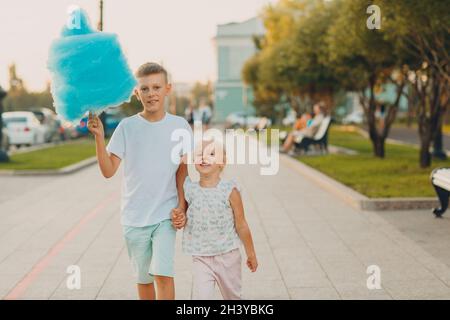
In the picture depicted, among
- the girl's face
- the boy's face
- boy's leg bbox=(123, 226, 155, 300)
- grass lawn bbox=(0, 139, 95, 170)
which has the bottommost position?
grass lawn bbox=(0, 139, 95, 170)

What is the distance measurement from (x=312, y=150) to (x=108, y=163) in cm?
2117

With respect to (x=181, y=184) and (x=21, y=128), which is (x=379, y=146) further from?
Result: (x=181, y=184)

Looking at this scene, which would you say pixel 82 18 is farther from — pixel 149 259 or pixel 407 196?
pixel 407 196

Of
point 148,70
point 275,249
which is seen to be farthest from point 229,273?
point 275,249

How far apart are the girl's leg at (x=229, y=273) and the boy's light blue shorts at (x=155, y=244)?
299mm

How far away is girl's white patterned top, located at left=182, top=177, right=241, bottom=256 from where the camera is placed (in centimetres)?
467

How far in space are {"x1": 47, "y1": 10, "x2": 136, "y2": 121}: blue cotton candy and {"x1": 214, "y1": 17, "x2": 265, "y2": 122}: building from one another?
3199 inches

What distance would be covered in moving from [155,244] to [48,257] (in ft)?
11.9

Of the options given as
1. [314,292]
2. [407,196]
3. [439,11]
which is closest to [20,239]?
[314,292]

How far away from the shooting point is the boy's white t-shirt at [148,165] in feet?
15.5

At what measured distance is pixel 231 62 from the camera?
8688 centimetres

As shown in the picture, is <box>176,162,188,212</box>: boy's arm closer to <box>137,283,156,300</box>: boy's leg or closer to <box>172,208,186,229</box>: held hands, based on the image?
<box>172,208,186,229</box>: held hands

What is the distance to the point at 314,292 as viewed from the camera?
20.8 ft

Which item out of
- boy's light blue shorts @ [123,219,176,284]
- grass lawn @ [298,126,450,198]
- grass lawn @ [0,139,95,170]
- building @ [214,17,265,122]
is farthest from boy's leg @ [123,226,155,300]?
building @ [214,17,265,122]
